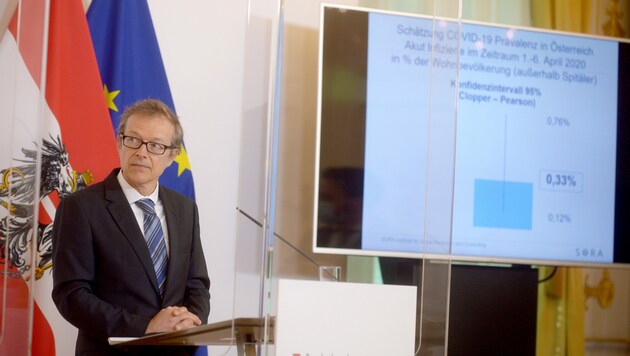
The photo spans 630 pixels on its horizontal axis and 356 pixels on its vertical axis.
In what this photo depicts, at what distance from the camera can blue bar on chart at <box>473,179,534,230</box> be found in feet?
12.0

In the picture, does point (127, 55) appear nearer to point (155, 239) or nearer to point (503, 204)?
point (155, 239)

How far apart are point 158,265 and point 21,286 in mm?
456

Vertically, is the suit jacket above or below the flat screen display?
below

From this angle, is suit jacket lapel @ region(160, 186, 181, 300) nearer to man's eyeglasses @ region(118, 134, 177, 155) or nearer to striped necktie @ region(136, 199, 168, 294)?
striped necktie @ region(136, 199, 168, 294)

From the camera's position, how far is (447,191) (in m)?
1.71

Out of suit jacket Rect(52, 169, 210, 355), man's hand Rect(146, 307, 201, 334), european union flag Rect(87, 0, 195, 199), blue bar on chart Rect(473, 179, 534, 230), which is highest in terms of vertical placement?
european union flag Rect(87, 0, 195, 199)

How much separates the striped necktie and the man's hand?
0.11 metres

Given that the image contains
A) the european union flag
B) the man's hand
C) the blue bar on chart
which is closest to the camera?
the man's hand

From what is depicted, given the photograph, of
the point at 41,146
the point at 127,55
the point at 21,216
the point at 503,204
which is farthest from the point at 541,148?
the point at 21,216

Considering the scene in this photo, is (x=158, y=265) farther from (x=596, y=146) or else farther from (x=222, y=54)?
(x=596, y=146)

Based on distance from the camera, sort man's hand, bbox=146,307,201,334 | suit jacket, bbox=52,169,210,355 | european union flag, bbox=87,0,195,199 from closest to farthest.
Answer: man's hand, bbox=146,307,201,334 → suit jacket, bbox=52,169,210,355 → european union flag, bbox=87,0,195,199

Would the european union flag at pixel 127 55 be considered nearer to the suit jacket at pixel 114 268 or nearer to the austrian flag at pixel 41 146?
the austrian flag at pixel 41 146

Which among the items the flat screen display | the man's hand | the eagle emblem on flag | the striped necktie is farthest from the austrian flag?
the flat screen display

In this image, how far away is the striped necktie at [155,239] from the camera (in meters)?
1.88
